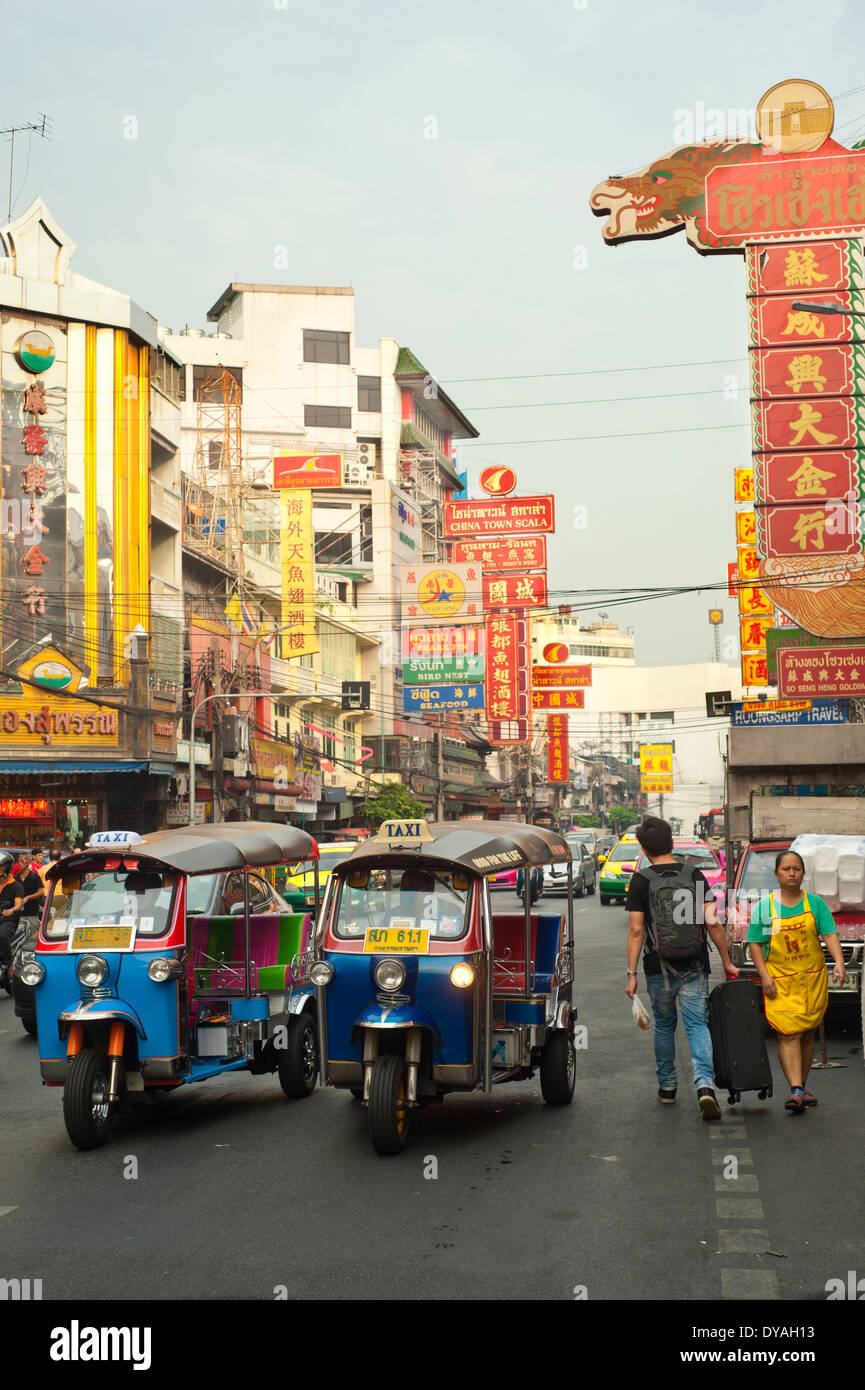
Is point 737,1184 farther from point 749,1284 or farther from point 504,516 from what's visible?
point 504,516

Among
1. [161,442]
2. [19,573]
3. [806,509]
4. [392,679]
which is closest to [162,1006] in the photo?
[806,509]

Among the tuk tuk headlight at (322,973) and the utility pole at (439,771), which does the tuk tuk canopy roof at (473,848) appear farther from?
the utility pole at (439,771)

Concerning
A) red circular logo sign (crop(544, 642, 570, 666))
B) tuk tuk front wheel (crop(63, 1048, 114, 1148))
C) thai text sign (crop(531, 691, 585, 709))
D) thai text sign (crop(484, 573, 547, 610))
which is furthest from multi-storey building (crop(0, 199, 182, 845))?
tuk tuk front wheel (crop(63, 1048, 114, 1148))

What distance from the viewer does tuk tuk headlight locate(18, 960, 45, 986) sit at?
9.93 metres

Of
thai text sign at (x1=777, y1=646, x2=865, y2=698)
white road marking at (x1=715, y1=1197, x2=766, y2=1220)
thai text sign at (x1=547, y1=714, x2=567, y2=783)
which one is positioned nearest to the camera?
white road marking at (x1=715, y1=1197, x2=766, y2=1220)

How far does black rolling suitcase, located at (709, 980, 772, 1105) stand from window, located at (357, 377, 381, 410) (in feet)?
268

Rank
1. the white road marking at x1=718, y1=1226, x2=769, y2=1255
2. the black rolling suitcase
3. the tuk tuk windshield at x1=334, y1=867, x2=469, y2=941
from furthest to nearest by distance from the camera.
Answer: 1. the tuk tuk windshield at x1=334, y1=867, x2=469, y2=941
2. the black rolling suitcase
3. the white road marking at x1=718, y1=1226, x2=769, y2=1255

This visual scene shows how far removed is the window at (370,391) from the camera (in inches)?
3494

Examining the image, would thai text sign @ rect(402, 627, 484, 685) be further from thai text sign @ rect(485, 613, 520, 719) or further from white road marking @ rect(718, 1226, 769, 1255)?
white road marking @ rect(718, 1226, 769, 1255)

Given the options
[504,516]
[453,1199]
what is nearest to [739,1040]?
[453,1199]

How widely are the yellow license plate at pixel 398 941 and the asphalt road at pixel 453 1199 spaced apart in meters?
1.26

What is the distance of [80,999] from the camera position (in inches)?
391

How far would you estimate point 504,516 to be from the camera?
62.2 meters

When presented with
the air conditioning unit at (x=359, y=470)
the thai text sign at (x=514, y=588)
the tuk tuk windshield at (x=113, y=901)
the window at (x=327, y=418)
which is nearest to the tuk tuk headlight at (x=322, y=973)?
the tuk tuk windshield at (x=113, y=901)
